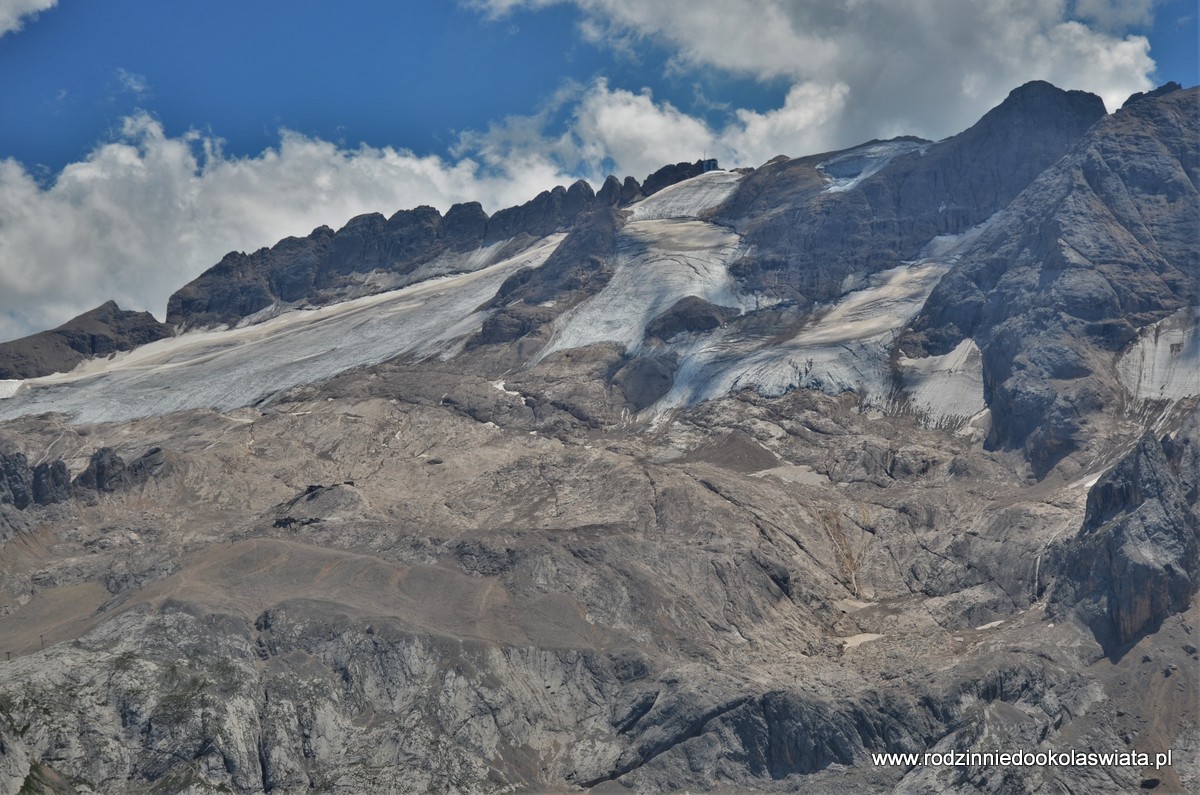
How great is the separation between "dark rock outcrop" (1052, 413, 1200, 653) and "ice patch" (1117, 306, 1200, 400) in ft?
104

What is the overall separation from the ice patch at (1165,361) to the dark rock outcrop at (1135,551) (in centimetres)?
3181

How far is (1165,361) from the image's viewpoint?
187 meters

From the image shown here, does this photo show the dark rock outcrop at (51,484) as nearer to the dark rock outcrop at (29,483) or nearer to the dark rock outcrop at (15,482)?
the dark rock outcrop at (29,483)

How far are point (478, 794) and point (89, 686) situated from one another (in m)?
33.2

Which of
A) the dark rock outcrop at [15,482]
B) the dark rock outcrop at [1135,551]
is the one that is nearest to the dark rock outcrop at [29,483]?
the dark rock outcrop at [15,482]

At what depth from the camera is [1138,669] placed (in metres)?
134

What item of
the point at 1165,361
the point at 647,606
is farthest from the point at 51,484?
the point at 1165,361

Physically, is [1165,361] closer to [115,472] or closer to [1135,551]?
[1135,551]

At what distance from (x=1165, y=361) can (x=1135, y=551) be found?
5416cm

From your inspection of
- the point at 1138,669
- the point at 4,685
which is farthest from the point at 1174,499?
the point at 4,685

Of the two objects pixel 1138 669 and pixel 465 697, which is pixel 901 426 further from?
pixel 465 697

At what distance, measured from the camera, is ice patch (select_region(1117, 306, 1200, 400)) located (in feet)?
597

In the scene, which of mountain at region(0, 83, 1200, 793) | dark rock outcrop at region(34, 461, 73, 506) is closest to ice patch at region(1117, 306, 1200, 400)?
mountain at region(0, 83, 1200, 793)

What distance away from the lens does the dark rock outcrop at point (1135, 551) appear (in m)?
138
